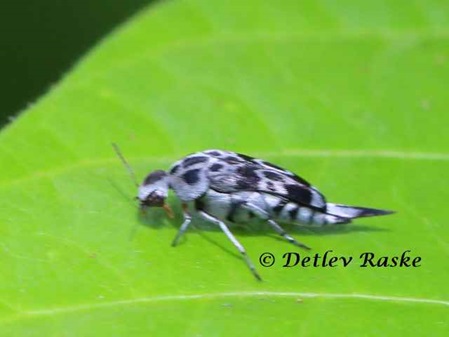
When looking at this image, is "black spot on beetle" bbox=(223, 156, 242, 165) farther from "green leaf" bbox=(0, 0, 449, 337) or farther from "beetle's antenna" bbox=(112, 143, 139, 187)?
"beetle's antenna" bbox=(112, 143, 139, 187)

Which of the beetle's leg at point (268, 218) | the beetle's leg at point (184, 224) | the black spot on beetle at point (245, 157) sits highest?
the black spot on beetle at point (245, 157)

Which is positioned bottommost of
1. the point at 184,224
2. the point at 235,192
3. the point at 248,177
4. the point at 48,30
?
the point at 48,30

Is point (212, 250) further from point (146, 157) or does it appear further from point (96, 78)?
point (96, 78)

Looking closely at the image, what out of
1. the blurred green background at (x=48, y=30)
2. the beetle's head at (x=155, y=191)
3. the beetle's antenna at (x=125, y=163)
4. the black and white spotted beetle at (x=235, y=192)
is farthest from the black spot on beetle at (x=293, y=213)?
the blurred green background at (x=48, y=30)

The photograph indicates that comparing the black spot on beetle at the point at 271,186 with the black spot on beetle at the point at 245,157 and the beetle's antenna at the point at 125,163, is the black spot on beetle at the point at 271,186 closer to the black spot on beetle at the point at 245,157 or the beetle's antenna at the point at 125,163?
the black spot on beetle at the point at 245,157

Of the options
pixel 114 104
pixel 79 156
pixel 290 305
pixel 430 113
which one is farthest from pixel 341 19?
pixel 290 305

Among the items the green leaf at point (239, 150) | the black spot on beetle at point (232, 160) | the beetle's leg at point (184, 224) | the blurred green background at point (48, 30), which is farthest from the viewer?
the blurred green background at point (48, 30)

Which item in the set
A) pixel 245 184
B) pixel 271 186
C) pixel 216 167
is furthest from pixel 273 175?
pixel 216 167

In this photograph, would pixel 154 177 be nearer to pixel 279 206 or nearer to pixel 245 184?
pixel 245 184
